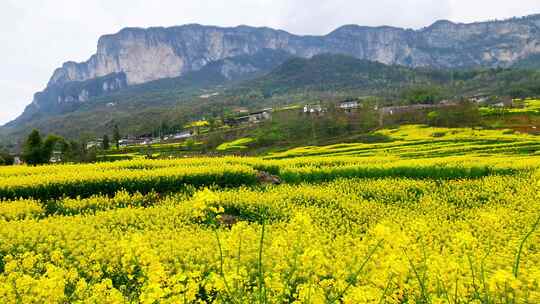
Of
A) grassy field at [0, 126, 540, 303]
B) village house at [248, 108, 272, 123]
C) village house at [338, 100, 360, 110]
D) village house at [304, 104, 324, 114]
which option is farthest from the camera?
village house at [338, 100, 360, 110]

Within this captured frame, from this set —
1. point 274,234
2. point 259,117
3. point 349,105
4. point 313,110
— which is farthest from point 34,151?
point 349,105

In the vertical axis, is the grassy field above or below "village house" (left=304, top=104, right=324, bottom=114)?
below

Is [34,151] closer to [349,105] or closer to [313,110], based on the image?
[313,110]

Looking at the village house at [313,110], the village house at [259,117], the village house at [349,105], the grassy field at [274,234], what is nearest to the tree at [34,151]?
the grassy field at [274,234]

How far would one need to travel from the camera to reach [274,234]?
1027 centimetres

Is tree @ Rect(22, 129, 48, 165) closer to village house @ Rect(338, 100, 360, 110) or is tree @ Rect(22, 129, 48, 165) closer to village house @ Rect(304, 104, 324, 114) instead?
village house @ Rect(304, 104, 324, 114)

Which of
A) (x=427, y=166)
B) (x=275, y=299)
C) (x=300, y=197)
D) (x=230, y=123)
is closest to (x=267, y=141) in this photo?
(x=230, y=123)

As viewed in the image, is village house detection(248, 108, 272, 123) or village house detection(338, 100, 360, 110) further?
village house detection(338, 100, 360, 110)

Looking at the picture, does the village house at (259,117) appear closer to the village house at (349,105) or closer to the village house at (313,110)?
the village house at (313,110)

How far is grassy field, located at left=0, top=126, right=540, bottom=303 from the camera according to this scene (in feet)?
17.0

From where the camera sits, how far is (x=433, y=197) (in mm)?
16062

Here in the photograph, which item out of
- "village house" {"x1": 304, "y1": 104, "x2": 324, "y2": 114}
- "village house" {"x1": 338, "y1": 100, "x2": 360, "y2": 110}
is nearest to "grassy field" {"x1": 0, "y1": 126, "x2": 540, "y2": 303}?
"village house" {"x1": 304, "y1": 104, "x2": 324, "y2": 114}

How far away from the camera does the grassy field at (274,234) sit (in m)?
5.18

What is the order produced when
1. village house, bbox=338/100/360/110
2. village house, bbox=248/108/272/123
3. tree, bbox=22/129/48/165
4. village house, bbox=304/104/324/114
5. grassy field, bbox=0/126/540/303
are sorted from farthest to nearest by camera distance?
village house, bbox=338/100/360/110, village house, bbox=248/108/272/123, village house, bbox=304/104/324/114, tree, bbox=22/129/48/165, grassy field, bbox=0/126/540/303
